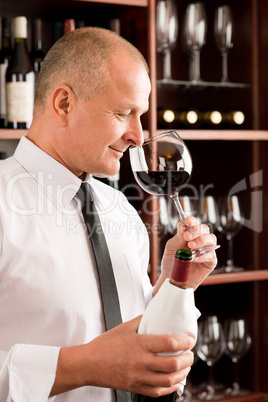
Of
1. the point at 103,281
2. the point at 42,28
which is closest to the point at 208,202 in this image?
the point at 42,28

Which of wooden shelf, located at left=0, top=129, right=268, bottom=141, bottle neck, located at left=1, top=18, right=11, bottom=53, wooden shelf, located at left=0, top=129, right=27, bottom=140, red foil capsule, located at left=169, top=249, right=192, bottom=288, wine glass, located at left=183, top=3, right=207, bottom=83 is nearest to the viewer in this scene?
red foil capsule, located at left=169, top=249, right=192, bottom=288

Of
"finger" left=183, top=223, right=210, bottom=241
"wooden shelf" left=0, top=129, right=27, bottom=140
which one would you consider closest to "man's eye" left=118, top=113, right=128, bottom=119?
"finger" left=183, top=223, right=210, bottom=241

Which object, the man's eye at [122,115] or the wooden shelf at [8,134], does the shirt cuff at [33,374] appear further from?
the wooden shelf at [8,134]

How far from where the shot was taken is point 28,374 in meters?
1.01

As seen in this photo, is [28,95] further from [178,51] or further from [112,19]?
[178,51]

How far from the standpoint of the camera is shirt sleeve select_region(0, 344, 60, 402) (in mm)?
998

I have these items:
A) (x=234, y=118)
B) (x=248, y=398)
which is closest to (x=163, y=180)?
A: (x=234, y=118)

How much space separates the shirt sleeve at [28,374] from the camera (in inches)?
39.3

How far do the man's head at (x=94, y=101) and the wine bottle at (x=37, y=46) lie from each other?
2.53 ft

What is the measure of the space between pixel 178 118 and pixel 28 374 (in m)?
1.35

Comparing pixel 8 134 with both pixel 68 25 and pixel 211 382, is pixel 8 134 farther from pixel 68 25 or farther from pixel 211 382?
pixel 211 382

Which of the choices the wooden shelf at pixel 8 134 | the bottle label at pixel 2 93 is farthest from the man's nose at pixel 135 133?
the bottle label at pixel 2 93

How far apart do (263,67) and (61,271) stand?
4.72 feet

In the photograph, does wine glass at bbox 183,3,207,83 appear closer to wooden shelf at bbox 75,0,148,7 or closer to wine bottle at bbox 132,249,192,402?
wooden shelf at bbox 75,0,148,7
